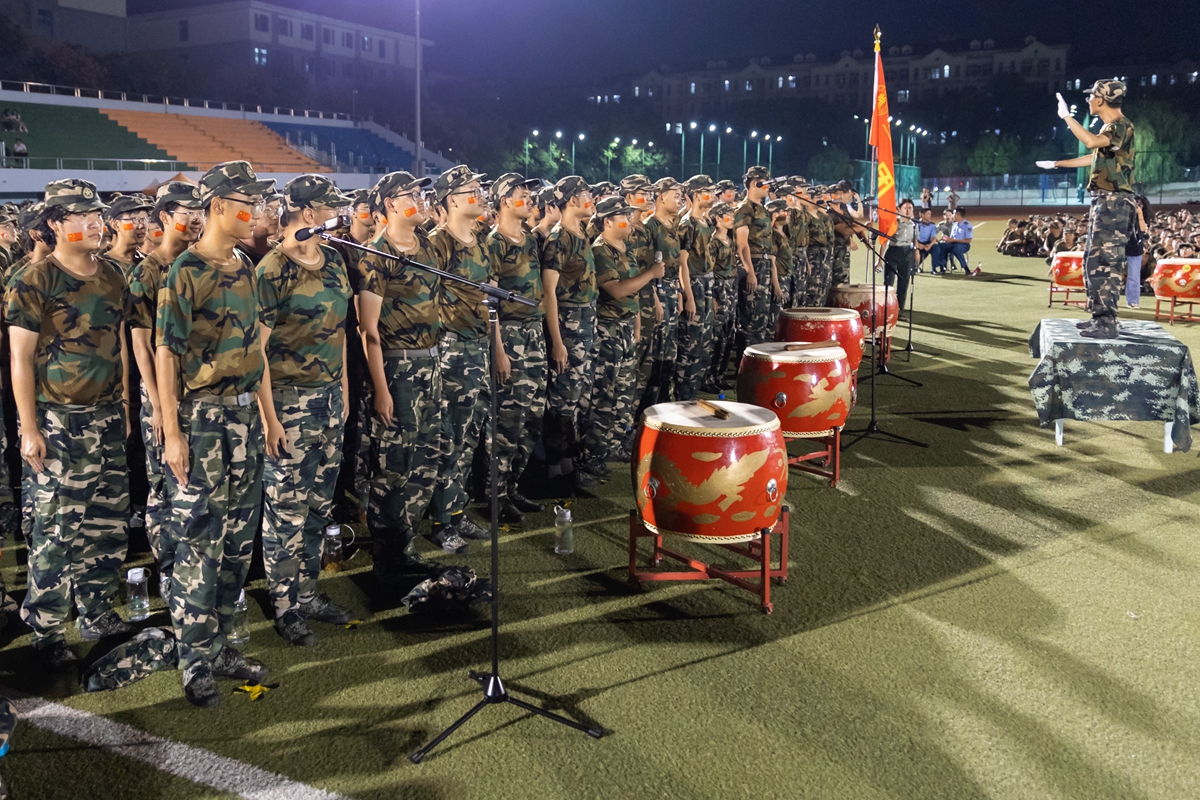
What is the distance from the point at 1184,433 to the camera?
25.5 feet

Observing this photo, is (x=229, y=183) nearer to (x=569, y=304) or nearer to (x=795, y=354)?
(x=569, y=304)

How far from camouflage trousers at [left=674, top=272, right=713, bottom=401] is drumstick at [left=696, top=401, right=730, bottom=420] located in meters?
3.79

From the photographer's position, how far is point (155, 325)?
409 cm

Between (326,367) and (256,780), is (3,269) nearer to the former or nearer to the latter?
(326,367)

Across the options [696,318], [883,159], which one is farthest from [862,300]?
[883,159]

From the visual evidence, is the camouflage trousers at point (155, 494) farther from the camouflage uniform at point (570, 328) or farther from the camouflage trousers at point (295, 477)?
the camouflage uniform at point (570, 328)

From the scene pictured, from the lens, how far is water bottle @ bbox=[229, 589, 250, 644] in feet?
15.0

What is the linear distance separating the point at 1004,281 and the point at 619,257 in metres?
16.5

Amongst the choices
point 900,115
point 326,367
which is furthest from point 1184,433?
point 900,115

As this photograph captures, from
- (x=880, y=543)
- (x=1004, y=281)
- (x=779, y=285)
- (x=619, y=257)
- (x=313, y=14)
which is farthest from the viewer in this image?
(x=313, y=14)

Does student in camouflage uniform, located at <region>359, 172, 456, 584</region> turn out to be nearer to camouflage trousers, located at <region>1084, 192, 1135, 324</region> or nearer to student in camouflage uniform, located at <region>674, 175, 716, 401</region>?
student in camouflage uniform, located at <region>674, 175, 716, 401</region>

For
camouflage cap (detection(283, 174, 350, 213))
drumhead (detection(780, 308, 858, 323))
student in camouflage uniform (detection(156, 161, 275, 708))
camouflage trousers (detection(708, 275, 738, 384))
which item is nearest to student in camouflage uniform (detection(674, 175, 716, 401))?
camouflage trousers (detection(708, 275, 738, 384))

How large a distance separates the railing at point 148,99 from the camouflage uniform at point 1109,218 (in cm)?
3897

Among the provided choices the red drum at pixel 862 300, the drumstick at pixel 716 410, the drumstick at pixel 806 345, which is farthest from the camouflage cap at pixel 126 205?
the red drum at pixel 862 300
